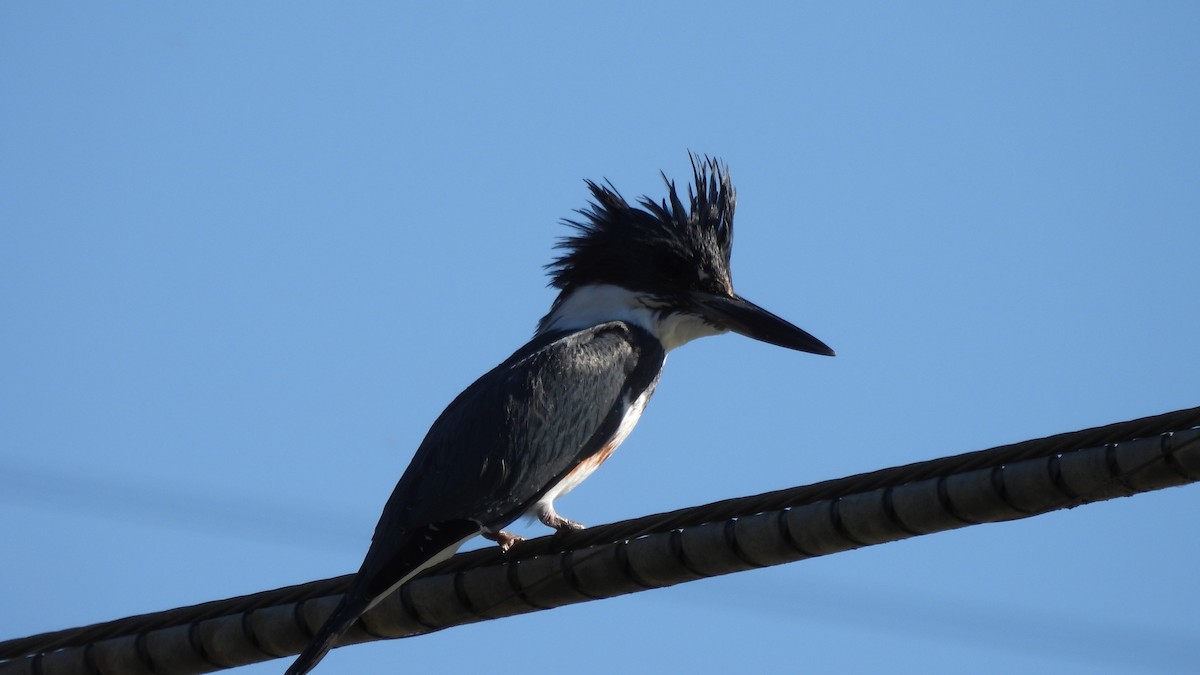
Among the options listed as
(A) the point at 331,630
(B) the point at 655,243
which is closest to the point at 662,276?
(B) the point at 655,243

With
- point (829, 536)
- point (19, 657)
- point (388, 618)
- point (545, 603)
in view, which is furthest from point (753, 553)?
point (19, 657)

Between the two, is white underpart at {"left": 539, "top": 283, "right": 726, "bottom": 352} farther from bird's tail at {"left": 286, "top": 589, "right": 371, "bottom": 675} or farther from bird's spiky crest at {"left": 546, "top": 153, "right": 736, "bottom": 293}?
bird's tail at {"left": 286, "top": 589, "right": 371, "bottom": 675}

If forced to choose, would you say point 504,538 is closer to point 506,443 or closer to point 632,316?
point 506,443

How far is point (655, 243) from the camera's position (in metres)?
5.98

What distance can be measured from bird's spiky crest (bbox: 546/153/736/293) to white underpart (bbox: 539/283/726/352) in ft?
0.15

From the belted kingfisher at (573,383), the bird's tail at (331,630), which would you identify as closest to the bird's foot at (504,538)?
the belted kingfisher at (573,383)

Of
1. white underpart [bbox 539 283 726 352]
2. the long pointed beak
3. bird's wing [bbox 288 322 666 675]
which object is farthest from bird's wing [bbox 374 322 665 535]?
the long pointed beak

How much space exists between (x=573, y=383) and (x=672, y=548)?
1.60 meters

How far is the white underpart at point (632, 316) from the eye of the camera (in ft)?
19.2

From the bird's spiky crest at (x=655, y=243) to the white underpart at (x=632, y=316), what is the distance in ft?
0.15

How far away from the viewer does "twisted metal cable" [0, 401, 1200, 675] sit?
10.1 feet

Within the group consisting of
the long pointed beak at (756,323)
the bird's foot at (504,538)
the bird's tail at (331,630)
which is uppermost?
the long pointed beak at (756,323)

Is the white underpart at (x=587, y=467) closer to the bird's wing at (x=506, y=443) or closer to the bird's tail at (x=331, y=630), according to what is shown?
the bird's wing at (x=506, y=443)

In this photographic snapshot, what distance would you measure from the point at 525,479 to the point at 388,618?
0.82 meters
